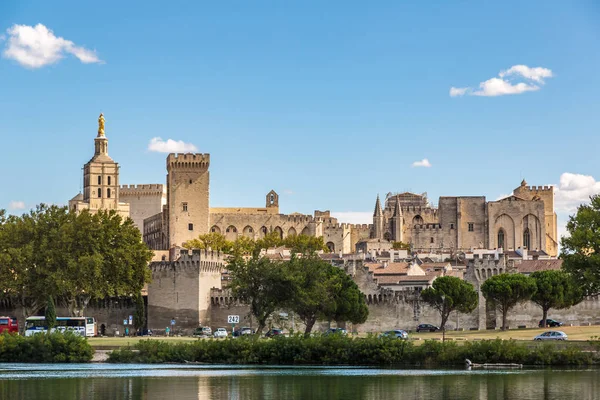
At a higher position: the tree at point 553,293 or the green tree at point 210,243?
the green tree at point 210,243

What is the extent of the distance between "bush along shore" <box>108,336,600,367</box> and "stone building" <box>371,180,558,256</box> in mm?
90656

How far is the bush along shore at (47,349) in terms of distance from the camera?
75.7m

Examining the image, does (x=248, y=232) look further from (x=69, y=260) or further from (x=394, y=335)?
(x=394, y=335)

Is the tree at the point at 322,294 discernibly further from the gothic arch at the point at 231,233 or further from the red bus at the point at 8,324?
the gothic arch at the point at 231,233

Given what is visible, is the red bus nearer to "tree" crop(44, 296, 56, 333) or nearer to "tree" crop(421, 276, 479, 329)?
"tree" crop(44, 296, 56, 333)

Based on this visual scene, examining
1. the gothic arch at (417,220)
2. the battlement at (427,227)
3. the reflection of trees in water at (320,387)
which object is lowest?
the reflection of trees in water at (320,387)

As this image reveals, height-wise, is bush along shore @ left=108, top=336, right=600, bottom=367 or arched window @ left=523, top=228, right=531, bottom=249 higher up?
arched window @ left=523, top=228, right=531, bottom=249

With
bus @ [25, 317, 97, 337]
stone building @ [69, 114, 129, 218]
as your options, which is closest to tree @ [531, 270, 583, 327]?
bus @ [25, 317, 97, 337]

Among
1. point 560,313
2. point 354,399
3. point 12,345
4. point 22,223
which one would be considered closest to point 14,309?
point 22,223

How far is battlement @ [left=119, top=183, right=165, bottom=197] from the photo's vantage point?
186 meters

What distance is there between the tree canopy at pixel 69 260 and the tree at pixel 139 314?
838 mm

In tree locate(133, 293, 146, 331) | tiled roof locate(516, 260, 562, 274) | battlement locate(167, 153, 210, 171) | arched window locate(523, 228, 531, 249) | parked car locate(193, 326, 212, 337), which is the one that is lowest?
parked car locate(193, 326, 212, 337)

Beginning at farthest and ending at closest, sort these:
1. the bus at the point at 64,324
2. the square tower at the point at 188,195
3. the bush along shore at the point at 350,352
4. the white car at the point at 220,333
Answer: the square tower at the point at 188,195 → the white car at the point at 220,333 → the bus at the point at 64,324 → the bush along shore at the point at 350,352

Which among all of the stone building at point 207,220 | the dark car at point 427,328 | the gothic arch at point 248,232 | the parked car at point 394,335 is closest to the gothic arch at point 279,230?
the stone building at point 207,220
